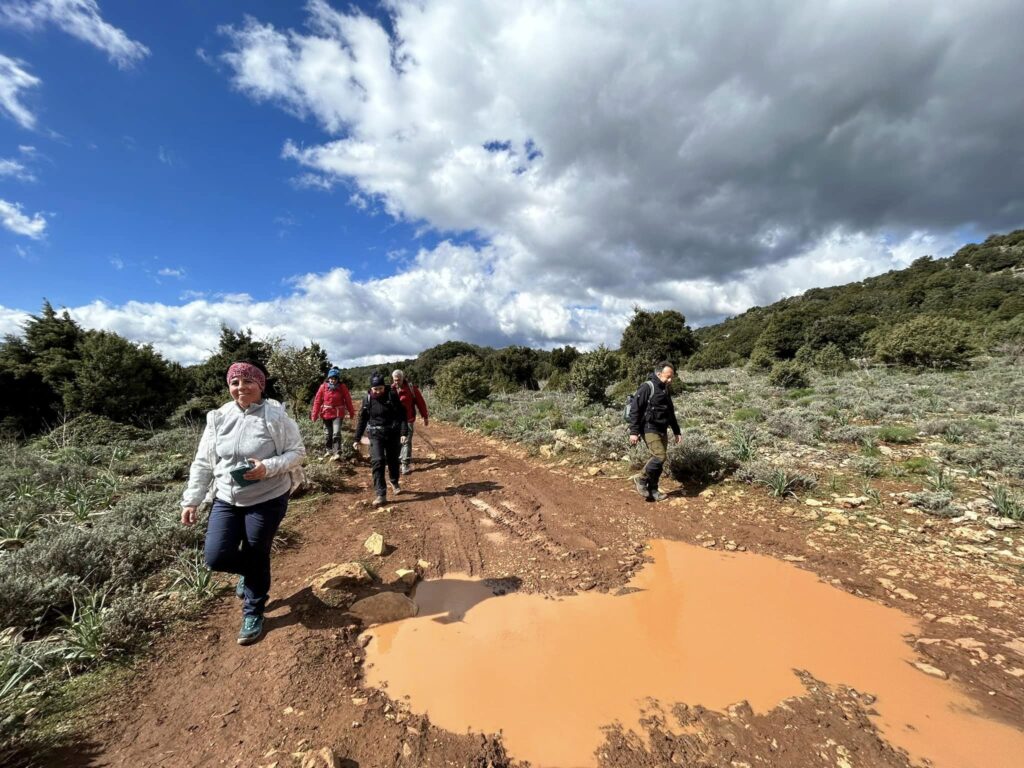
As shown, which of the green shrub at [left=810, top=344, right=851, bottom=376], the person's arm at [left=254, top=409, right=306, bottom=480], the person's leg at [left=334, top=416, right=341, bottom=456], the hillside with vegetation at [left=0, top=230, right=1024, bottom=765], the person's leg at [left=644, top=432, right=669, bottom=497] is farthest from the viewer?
the green shrub at [left=810, top=344, right=851, bottom=376]

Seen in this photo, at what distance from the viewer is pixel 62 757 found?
6.96 feet

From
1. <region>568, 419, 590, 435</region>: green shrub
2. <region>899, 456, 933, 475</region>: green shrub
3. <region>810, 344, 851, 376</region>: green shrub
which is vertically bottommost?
<region>899, 456, 933, 475</region>: green shrub

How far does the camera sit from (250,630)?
3.03 m

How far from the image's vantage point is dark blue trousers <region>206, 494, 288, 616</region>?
9.73 feet

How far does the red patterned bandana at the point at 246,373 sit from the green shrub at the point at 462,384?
46.5 ft

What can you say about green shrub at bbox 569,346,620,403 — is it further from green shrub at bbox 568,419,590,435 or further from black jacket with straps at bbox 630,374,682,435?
black jacket with straps at bbox 630,374,682,435

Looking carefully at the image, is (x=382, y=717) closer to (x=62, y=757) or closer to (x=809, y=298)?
(x=62, y=757)

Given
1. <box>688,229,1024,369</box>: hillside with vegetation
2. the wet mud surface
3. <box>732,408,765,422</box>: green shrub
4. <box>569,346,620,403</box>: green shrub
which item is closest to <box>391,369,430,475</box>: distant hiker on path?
the wet mud surface

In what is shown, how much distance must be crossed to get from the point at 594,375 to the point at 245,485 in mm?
12029

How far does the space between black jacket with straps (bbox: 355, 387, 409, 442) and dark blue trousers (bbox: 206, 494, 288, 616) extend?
2.86 meters

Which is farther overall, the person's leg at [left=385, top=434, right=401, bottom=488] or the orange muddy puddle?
the person's leg at [left=385, top=434, right=401, bottom=488]

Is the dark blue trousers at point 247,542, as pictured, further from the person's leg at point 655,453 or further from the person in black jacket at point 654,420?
the person's leg at point 655,453

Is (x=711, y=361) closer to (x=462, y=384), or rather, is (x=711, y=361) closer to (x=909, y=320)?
(x=909, y=320)

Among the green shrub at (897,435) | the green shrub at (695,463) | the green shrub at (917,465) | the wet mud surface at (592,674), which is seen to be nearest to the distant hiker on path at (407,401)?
the wet mud surface at (592,674)
